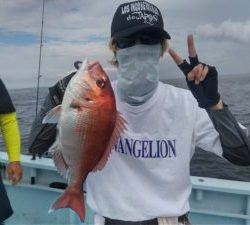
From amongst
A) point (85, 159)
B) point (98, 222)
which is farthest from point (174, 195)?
point (85, 159)

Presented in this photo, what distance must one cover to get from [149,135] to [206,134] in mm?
327

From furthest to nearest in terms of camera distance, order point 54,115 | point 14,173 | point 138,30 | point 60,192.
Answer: point 60,192
point 14,173
point 138,30
point 54,115

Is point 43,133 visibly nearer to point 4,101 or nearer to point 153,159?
point 153,159

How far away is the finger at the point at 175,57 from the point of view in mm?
2365

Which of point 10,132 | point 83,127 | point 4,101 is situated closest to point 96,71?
point 83,127

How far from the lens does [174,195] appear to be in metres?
2.40

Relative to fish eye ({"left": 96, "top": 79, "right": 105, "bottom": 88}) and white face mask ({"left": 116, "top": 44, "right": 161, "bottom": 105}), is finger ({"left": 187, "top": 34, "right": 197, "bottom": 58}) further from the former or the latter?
fish eye ({"left": 96, "top": 79, "right": 105, "bottom": 88})

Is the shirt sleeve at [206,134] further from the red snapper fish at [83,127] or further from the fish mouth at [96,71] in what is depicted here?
the fish mouth at [96,71]

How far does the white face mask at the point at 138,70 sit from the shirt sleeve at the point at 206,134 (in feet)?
1.13

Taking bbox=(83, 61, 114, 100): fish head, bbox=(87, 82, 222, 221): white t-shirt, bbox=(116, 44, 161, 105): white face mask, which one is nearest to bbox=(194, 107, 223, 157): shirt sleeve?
bbox=(87, 82, 222, 221): white t-shirt

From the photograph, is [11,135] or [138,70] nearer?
[138,70]

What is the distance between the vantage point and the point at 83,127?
201 cm

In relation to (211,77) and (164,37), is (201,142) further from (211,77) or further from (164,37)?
(164,37)

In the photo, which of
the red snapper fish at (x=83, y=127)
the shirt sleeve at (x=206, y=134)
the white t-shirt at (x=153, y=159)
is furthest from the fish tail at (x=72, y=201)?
the shirt sleeve at (x=206, y=134)
